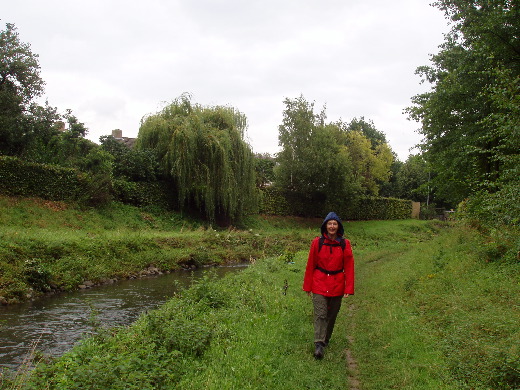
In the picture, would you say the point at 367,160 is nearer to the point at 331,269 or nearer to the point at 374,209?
the point at 374,209

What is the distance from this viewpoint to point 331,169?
3981 cm

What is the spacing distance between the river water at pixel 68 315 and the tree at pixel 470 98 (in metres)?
10.9

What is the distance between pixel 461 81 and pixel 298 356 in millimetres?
13255

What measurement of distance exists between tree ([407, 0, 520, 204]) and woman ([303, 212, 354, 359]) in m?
7.07

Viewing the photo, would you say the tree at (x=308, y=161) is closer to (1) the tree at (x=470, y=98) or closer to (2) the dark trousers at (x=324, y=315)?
(1) the tree at (x=470, y=98)

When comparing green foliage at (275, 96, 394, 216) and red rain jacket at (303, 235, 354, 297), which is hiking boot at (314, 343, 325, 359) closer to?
red rain jacket at (303, 235, 354, 297)

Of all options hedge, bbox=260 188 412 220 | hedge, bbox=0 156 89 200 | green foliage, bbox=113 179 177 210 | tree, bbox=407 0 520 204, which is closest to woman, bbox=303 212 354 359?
tree, bbox=407 0 520 204

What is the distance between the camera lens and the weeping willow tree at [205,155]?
2702cm

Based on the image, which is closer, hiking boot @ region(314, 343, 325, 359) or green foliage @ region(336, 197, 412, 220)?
hiking boot @ region(314, 343, 325, 359)

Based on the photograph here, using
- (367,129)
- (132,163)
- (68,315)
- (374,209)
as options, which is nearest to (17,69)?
(132,163)

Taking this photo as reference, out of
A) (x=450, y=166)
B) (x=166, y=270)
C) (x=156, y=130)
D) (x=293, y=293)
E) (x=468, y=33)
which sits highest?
(x=468, y=33)

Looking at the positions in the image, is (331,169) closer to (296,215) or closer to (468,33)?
(296,215)

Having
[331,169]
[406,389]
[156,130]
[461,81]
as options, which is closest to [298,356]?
[406,389]

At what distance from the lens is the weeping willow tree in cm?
2702
